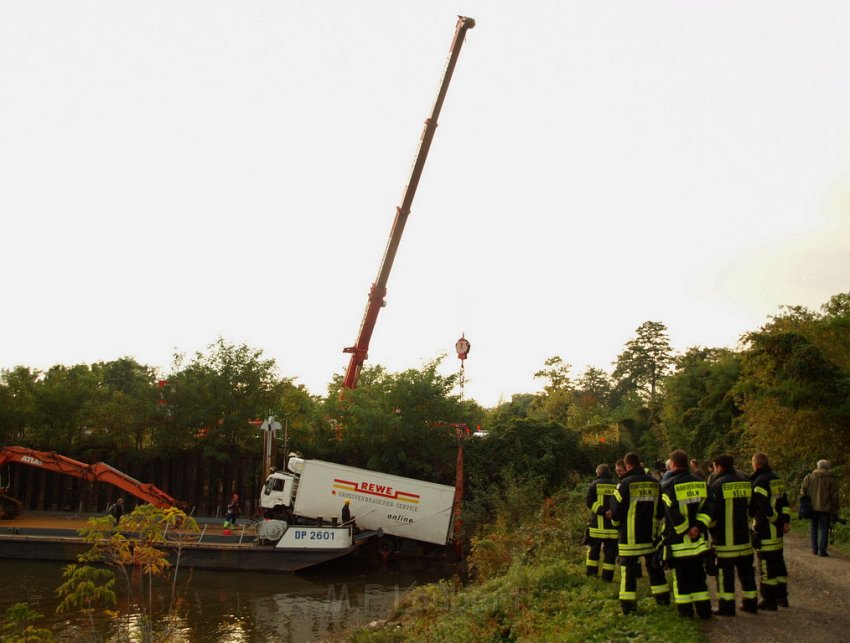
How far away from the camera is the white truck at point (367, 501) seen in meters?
24.4

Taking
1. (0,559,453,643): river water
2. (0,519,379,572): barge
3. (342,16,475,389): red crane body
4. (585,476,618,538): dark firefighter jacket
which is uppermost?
(342,16,475,389): red crane body

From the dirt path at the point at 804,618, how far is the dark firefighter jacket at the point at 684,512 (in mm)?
994

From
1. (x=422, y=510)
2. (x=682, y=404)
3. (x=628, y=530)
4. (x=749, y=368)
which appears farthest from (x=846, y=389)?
(x=682, y=404)

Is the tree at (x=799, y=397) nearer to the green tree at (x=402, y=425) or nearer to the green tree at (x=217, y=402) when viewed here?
the green tree at (x=402, y=425)

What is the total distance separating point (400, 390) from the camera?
29594mm

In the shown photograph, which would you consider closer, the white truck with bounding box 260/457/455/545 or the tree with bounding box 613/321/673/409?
the white truck with bounding box 260/457/455/545

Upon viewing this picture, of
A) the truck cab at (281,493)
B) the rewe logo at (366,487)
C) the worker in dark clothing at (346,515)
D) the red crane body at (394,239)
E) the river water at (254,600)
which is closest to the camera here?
the river water at (254,600)

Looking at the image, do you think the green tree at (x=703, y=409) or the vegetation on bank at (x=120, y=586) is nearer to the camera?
the vegetation on bank at (x=120, y=586)

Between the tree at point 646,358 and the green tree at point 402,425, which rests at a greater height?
the tree at point 646,358

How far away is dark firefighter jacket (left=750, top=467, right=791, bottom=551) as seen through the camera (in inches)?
356

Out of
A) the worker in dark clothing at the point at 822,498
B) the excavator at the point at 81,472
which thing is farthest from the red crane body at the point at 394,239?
the worker in dark clothing at the point at 822,498

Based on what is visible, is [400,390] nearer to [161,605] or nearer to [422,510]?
[422,510]

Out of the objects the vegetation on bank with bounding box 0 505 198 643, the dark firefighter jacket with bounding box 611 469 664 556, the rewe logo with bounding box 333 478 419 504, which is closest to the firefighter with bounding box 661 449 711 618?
the dark firefighter jacket with bounding box 611 469 664 556

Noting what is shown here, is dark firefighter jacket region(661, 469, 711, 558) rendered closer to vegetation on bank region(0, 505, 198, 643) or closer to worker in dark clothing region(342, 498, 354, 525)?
vegetation on bank region(0, 505, 198, 643)
